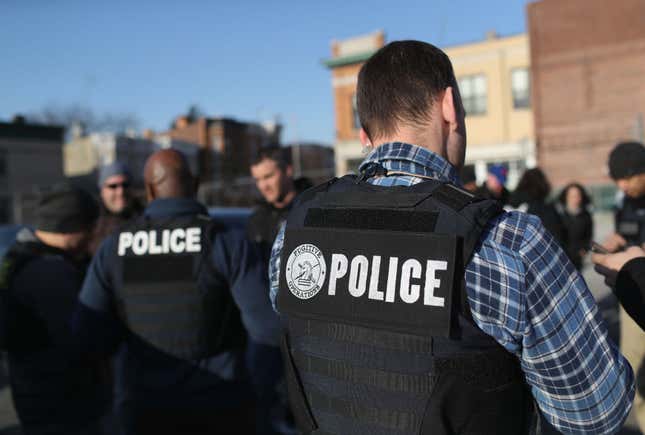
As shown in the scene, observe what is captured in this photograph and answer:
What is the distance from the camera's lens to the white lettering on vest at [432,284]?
1.31 metres

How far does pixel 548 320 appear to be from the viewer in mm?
1290

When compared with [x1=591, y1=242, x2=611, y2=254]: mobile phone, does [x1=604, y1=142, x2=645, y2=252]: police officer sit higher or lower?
higher

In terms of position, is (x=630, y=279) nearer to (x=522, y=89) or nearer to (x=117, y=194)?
(x=117, y=194)

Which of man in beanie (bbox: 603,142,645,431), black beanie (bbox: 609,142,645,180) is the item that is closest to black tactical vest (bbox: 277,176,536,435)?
man in beanie (bbox: 603,142,645,431)

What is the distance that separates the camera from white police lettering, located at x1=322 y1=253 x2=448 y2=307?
4.35ft

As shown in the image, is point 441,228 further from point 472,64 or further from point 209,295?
point 472,64

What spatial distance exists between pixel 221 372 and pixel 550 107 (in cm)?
2577

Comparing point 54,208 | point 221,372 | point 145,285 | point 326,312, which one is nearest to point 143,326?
point 145,285

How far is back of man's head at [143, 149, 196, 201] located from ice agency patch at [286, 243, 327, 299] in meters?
1.30

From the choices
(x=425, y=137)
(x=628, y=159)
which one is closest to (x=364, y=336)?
(x=425, y=137)

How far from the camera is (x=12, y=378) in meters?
2.60

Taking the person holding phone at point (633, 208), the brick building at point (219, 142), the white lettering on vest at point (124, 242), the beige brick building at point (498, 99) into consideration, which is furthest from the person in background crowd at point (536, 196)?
the brick building at point (219, 142)

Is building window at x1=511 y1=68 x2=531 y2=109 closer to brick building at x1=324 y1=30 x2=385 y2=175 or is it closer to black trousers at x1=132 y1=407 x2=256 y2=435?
brick building at x1=324 y1=30 x2=385 y2=175

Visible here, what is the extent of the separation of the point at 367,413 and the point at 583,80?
2714 cm
